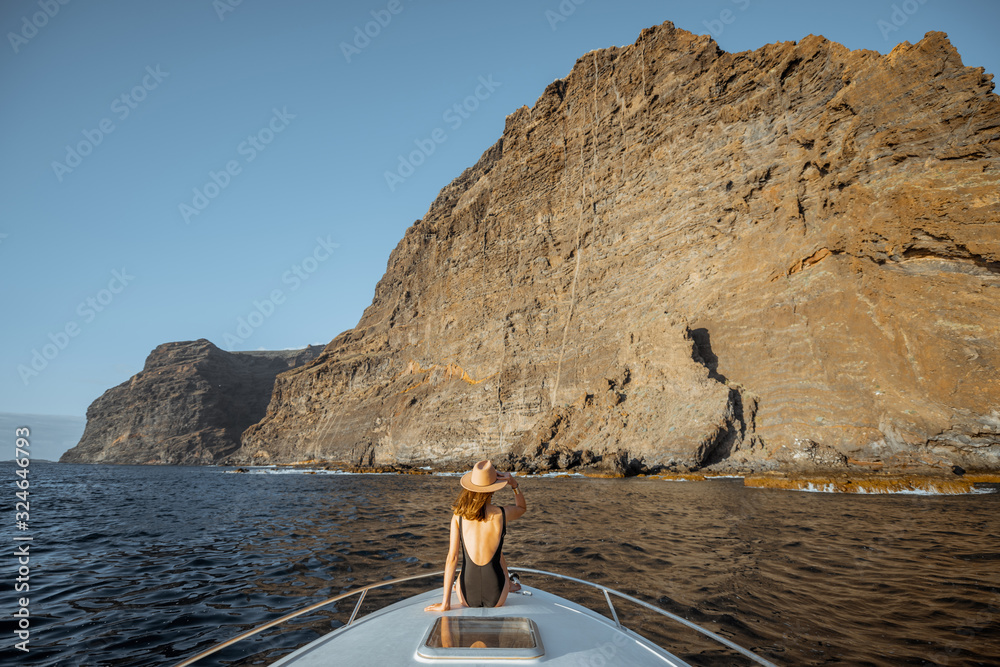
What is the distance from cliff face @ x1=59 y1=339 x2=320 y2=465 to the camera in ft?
294

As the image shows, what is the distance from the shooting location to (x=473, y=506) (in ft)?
11.3

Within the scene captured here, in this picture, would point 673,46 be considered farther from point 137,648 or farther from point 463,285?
point 137,648

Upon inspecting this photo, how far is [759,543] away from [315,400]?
223 feet

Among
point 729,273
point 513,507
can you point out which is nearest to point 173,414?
point 729,273

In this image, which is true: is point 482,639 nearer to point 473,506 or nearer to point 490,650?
point 490,650

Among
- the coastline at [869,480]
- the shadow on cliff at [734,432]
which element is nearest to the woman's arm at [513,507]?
the coastline at [869,480]

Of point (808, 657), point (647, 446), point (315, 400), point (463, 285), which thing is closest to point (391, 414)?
point (463, 285)

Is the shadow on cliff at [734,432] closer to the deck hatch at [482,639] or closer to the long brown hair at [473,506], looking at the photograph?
the long brown hair at [473,506]

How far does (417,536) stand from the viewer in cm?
942

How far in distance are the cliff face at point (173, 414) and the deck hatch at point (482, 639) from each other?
337 ft

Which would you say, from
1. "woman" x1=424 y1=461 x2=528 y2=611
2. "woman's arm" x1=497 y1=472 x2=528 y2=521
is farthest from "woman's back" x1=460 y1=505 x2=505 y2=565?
"woman's arm" x1=497 y1=472 x2=528 y2=521

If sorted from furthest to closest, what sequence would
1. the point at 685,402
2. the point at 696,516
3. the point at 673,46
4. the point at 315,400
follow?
1. the point at 315,400
2. the point at 673,46
3. the point at 685,402
4. the point at 696,516

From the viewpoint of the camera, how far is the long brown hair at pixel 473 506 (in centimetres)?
343

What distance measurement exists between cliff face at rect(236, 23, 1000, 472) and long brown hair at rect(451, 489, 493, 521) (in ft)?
76.5
